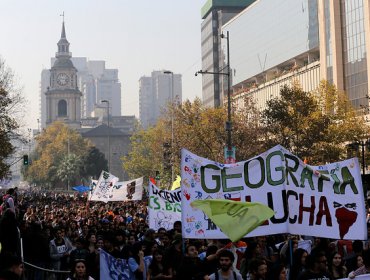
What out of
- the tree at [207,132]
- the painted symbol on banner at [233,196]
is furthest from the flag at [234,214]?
the tree at [207,132]

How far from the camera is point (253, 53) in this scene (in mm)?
114625

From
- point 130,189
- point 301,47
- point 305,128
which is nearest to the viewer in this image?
point 130,189

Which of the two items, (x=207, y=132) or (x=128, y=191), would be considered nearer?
(x=128, y=191)

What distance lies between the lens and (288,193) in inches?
449

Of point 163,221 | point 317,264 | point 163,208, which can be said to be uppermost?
A: point 163,208

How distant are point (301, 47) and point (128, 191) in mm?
63010

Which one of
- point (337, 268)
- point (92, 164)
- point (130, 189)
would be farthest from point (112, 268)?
point (92, 164)

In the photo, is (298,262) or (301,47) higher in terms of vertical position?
(301,47)

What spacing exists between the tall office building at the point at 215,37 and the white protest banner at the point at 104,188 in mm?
101468

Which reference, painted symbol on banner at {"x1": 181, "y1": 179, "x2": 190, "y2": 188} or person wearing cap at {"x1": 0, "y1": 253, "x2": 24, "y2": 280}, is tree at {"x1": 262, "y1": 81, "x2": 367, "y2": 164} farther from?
person wearing cap at {"x1": 0, "y1": 253, "x2": 24, "y2": 280}

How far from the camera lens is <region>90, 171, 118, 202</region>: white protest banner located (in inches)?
1439

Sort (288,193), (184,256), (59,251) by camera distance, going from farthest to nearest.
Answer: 1. (59,251)
2. (288,193)
3. (184,256)

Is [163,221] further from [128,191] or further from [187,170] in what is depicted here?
[128,191]

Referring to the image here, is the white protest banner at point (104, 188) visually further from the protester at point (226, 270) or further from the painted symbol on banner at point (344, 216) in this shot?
the protester at point (226, 270)
